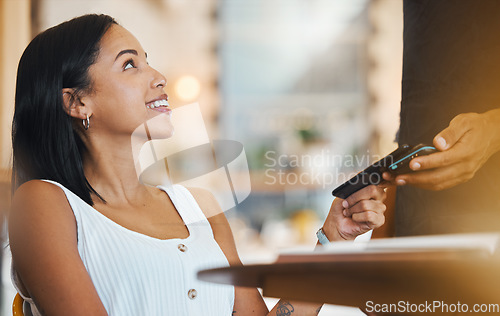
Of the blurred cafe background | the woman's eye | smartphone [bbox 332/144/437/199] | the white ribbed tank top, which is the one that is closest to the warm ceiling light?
the blurred cafe background

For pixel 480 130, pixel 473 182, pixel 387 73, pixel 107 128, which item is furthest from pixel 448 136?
pixel 107 128

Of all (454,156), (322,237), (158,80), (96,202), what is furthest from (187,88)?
(454,156)

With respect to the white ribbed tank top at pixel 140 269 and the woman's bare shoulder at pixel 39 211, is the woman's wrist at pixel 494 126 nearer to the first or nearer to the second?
the white ribbed tank top at pixel 140 269

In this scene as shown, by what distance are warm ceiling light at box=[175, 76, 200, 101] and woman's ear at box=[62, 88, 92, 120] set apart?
0.53 ft

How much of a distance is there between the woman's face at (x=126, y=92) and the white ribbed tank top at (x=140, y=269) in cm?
13

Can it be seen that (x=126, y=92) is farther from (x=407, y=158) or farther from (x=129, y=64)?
(x=407, y=158)

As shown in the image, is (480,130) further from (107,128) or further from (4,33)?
(4,33)

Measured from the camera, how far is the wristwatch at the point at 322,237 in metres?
0.70

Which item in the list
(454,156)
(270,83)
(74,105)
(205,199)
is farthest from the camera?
(270,83)

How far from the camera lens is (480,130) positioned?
20.7 inches

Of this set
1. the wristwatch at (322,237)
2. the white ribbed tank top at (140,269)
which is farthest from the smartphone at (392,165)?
the white ribbed tank top at (140,269)

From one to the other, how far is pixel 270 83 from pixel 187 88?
0.21 m

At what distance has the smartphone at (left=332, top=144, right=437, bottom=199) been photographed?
1.66ft

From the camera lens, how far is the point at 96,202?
0.75 metres
